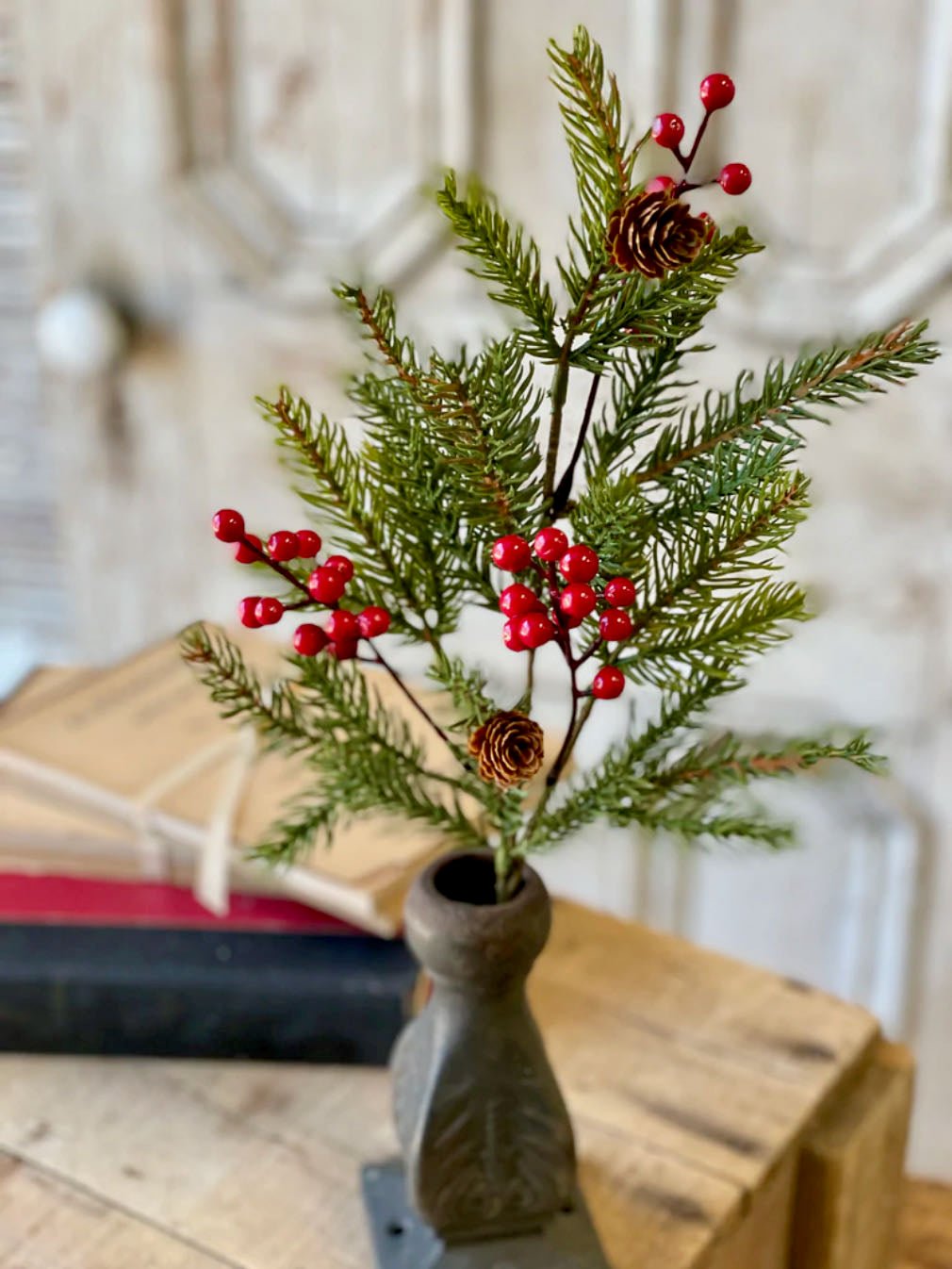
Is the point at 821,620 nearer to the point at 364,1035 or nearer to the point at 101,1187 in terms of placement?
the point at 364,1035

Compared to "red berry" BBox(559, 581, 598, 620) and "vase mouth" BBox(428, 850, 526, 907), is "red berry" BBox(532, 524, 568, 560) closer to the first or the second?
"red berry" BBox(559, 581, 598, 620)

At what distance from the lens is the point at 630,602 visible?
0.44 meters

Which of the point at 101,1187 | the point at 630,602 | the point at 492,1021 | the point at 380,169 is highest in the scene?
the point at 380,169

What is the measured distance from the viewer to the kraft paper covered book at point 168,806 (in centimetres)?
74

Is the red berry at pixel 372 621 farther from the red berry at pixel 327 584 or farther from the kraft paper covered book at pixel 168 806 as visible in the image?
the kraft paper covered book at pixel 168 806

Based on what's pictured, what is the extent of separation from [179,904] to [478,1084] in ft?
0.94

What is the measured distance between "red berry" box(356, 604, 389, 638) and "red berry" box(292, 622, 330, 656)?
0.01 metres

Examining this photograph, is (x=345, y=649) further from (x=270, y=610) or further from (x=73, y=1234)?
(x=73, y=1234)

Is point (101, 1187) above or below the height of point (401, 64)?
below

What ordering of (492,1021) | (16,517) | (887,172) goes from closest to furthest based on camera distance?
(492,1021), (887,172), (16,517)

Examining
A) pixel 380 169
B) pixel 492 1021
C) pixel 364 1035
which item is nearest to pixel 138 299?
pixel 380 169

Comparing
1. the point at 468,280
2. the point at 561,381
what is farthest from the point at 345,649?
the point at 468,280

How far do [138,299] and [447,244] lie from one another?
0.34 metres

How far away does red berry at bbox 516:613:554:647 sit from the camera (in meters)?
0.41
